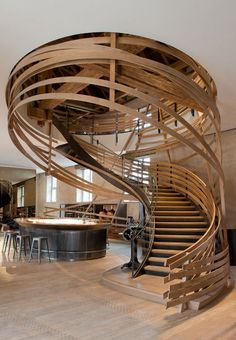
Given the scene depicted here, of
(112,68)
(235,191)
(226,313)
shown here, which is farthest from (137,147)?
(226,313)

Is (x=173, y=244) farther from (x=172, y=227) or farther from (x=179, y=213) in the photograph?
(x=179, y=213)

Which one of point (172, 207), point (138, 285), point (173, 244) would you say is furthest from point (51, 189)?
point (138, 285)

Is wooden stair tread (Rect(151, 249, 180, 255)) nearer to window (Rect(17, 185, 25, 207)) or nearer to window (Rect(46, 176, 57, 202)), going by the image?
window (Rect(46, 176, 57, 202))

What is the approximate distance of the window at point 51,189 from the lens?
1805cm

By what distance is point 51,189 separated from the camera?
60.4 feet

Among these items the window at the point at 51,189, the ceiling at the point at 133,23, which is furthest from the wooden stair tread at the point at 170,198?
the window at the point at 51,189

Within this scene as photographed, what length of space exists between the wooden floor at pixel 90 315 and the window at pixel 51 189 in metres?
12.1

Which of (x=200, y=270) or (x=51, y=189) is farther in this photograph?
(x=51, y=189)

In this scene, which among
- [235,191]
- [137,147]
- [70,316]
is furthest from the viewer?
[137,147]

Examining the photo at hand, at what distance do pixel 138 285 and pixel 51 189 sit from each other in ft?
45.2

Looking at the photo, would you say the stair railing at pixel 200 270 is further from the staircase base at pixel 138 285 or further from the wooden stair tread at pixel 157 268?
the wooden stair tread at pixel 157 268

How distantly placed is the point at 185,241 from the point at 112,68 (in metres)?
4.01

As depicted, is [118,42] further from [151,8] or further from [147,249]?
[147,249]

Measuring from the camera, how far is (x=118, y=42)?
14.1 ft
